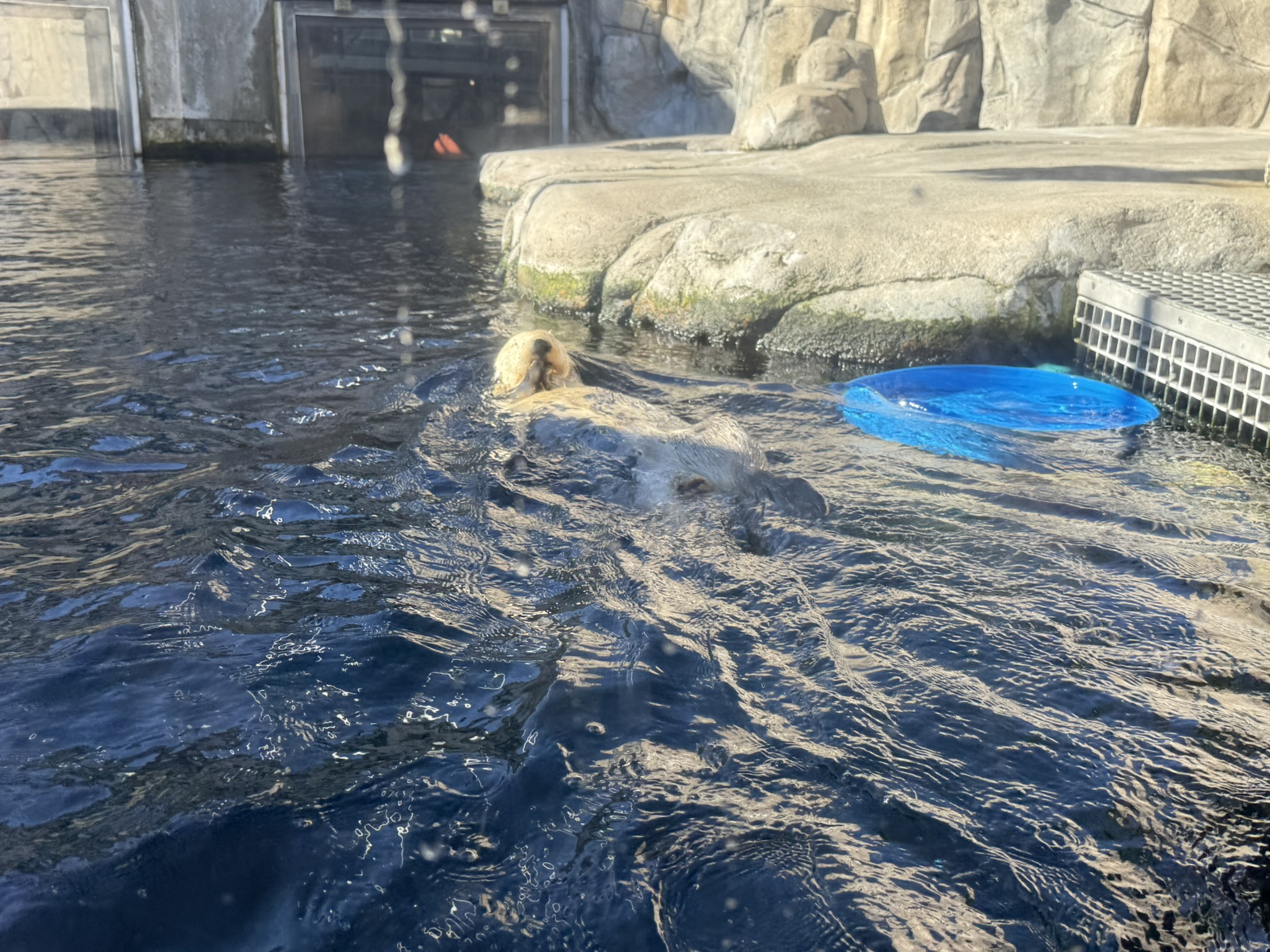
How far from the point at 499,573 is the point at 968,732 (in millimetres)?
1340

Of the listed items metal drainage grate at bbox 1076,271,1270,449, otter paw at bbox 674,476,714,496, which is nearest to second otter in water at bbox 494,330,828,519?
otter paw at bbox 674,476,714,496

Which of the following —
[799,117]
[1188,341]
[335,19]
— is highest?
[335,19]

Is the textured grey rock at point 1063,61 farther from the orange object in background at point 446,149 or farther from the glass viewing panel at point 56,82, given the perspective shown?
the glass viewing panel at point 56,82

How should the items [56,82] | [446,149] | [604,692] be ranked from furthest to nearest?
1. [446,149]
2. [56,82]
3. [604,692]

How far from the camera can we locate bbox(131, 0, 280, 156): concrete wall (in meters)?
14.8

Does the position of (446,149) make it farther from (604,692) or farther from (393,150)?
(604,692)

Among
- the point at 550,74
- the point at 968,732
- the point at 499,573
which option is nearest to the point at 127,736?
the point at 499,573

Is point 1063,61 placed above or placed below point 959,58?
below

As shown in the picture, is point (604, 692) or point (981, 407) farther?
point (981, 407)

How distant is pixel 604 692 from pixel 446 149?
56.6 ft

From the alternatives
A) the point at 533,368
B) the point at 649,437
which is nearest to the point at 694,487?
the point at 649,437

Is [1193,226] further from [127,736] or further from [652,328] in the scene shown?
[127,736]

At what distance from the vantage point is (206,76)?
15.1 m

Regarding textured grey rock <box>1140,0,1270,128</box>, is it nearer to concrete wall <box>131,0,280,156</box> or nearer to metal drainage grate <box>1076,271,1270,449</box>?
metal drainage grate <box>1076,271,1270,449</box>
